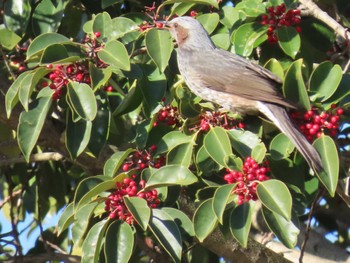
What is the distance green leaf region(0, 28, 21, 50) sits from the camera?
460cm

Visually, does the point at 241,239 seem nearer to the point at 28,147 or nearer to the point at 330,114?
the point at 330,114

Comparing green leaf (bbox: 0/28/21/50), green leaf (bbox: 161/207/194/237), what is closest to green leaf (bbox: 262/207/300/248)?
green leaf (bbox: 161/207/194/237)

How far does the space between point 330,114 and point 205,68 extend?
4.27 feet

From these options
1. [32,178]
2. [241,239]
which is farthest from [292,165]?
[32,178]

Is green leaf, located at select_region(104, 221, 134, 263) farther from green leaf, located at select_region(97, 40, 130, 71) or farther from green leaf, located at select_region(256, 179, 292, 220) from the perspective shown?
green leaf, located at select_region(97, 40, 130, 71)

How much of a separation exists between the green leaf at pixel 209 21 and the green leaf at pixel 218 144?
2.46ft

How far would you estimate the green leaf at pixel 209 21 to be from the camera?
15.6 feet

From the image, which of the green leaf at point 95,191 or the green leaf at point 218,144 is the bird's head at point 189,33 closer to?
the green leaf at point 218,144

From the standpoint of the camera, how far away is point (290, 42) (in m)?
Answer: 4.64

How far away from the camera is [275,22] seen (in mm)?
4766

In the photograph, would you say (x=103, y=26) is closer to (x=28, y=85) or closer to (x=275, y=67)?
(x=28, y=85)

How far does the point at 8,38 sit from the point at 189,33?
3.98ft

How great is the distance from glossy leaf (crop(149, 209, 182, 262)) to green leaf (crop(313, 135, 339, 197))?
714 millimetres

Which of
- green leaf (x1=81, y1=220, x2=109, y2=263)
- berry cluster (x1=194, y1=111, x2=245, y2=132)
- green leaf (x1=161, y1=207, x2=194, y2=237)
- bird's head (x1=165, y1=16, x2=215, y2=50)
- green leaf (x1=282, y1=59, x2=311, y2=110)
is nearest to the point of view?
green leaf (x1=81, y1=220, x2=109, y2=263)
